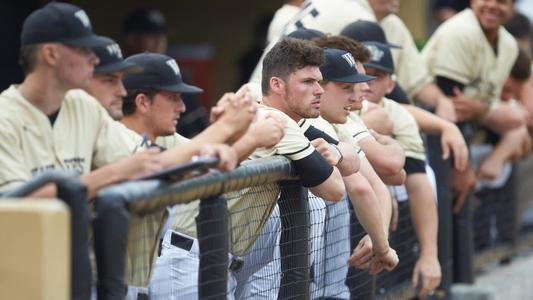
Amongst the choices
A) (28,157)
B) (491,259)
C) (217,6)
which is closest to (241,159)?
(28,157)

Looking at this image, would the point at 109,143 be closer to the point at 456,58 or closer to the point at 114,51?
the point at 114,51

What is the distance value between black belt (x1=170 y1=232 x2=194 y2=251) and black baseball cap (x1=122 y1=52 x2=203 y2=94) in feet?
2.33

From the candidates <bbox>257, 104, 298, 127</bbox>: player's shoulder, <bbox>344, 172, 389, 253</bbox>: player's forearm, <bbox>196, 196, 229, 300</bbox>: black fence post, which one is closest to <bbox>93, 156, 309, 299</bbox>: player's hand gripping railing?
<bbox>196, 196, 229, 300</bbox>: black fence post

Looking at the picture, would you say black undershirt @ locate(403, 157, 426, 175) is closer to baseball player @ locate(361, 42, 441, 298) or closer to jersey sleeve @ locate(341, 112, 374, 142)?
baseball player @ locate(361, 42, 441, 298)

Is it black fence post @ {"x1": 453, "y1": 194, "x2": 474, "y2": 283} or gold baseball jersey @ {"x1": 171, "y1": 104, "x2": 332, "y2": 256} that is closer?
gold baseball jersey @ {"x1": 171, "y1": 104, "x2": 332, "y2": 256}

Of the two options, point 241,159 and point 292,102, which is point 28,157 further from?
point 292,102

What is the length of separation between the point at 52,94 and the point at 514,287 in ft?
16.8

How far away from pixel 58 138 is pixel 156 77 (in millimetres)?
905

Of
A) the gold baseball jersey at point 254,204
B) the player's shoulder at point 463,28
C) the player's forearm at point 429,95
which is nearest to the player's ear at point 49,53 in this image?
the gold baseball jersey at point 254,204

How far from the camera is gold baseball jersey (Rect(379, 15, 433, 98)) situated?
24.5 ft

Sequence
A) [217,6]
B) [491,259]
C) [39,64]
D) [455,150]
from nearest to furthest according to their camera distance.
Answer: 1. [39,64]
2. [455,150]
3. [491,259]
4. [217,6]

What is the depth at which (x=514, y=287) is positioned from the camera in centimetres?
871

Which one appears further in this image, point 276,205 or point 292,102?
point 292,102

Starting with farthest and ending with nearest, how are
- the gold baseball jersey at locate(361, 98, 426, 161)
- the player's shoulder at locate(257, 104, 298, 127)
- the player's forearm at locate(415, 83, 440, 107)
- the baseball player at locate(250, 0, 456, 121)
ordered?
the player's forearm at locate(415, 83, 440, 107), the baseball player at locate(250, 0, 456, 121), the gold baseball jersey at locate(361, 98, 426, 161), the player's shoulder at locate(257, 104, 298, 127)
